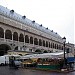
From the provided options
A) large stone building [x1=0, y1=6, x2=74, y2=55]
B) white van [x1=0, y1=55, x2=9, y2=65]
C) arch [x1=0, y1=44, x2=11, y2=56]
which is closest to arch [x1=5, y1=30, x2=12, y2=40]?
large stone building [x1=0, y1=6, x2=74, y2=55]

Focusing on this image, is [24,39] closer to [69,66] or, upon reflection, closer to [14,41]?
[14,41]

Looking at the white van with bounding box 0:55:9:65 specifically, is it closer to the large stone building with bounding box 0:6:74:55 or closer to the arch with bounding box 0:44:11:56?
the large stone building with bounding box 0:6:74:55

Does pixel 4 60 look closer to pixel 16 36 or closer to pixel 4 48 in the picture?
pixel 4 48

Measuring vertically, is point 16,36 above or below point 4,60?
above

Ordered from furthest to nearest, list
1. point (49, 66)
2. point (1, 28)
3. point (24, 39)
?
point (24, 39), point (1, 28), point (49, 66)

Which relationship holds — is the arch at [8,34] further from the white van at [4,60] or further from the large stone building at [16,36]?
the white van at [4,60]

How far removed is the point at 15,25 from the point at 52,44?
129 feet

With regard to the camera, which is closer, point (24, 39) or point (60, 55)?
point (60, 55)

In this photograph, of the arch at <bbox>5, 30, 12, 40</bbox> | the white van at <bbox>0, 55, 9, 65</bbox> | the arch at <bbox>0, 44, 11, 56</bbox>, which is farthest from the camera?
the arch at <bbox>5, 30, 12, 40</bbox>

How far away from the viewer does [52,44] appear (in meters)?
104

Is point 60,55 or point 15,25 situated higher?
point 15,25

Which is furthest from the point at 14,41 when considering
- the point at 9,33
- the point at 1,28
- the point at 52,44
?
the point at 52,44

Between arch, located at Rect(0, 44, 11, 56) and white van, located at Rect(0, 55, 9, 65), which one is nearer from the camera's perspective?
white van, located at Rect(0, 55, 9, 65)

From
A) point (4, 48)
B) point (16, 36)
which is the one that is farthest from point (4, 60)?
point (16, 36)
